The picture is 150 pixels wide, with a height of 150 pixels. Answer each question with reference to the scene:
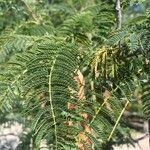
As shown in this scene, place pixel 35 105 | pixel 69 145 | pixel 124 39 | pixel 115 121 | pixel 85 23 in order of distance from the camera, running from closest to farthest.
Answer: pixel 69 145 < pixel 35 105 < pixel 115 121 < pixel 124 39 < pixel 85 23

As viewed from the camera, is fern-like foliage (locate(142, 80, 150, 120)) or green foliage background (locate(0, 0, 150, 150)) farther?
fern-like foliage (locate(142, 80, 150, 120))

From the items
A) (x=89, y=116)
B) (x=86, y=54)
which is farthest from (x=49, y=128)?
(x=86, y=54)

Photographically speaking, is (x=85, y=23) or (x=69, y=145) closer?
(x=69, y=145)

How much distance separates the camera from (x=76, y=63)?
1.96 meters

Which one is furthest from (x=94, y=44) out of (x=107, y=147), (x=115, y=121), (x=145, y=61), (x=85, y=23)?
(x=107, y=147)

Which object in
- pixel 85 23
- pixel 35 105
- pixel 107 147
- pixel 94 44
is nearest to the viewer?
pixel 35 105

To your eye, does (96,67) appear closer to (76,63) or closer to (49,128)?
(76,63)

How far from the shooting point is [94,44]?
2559 mm

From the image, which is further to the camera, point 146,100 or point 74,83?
point 146,100

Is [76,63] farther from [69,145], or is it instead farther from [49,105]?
[69,145]

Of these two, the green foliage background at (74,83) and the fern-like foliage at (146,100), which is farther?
the fern-like foliage at (146,100)

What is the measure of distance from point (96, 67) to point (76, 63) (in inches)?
3.6

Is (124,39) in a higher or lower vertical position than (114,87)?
higher

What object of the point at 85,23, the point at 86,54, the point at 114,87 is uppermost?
the point at 85,23
